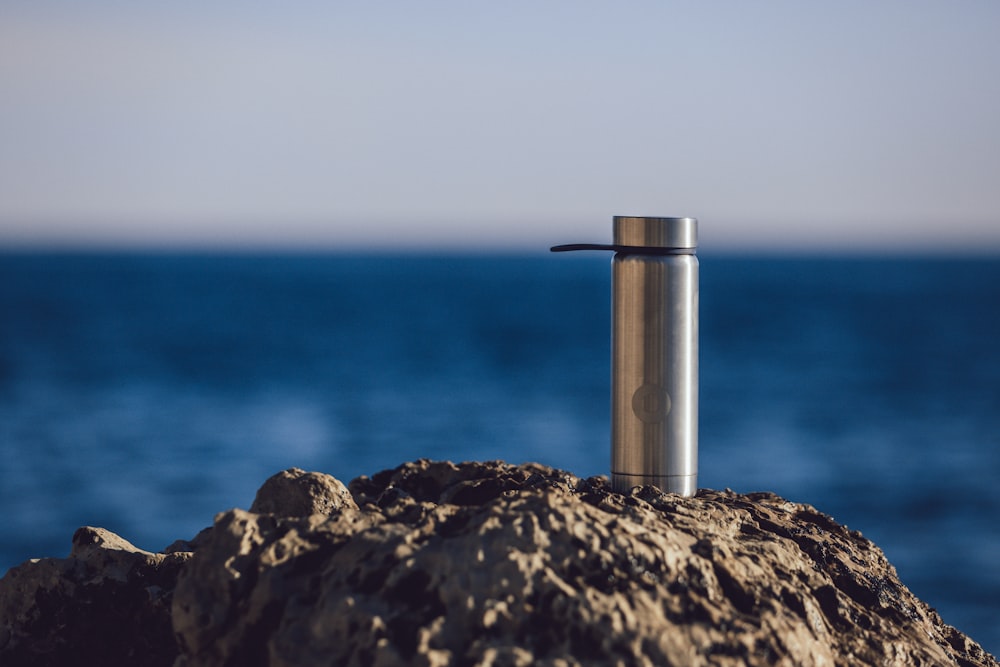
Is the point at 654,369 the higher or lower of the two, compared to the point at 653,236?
lower

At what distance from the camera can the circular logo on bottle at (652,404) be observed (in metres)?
3.41

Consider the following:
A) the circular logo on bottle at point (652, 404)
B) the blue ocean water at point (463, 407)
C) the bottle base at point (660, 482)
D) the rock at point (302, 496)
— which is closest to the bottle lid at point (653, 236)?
the circular logo on bottle at point (652, 404)

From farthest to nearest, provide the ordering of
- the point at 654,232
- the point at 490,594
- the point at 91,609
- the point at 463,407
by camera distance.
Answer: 1. the point at 463,407
2. the point at 654,232
3. the point at 91,609
4. the point at 490,594

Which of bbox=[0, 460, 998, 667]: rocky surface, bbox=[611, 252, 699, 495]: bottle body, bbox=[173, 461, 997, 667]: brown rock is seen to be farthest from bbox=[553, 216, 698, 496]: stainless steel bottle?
bbox=[173, 461, 997, 667]: brown rock

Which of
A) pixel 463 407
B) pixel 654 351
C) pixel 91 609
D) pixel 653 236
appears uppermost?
pixel 653 236

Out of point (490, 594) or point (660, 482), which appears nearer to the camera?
point (490, 594)

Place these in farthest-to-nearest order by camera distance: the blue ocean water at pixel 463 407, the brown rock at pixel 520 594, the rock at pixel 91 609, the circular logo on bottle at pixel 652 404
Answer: the blue ocean water at pixel 463 407
the circular logo on bottle at pixel 652 404
the rock at pixel 91 609
the brown rock at pixel 520 594

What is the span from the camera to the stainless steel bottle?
3396 mm

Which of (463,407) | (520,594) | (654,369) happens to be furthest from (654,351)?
(463,407)

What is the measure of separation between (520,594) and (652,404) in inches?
44.7

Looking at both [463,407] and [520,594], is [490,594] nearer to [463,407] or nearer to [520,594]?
[520,594]

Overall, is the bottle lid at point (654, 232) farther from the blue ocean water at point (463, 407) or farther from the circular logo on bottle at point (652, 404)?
the blue ocean water at point (463, 407)

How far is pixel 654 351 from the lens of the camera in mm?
3414

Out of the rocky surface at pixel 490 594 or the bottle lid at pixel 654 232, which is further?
the bottle lid at pixel 654 232
